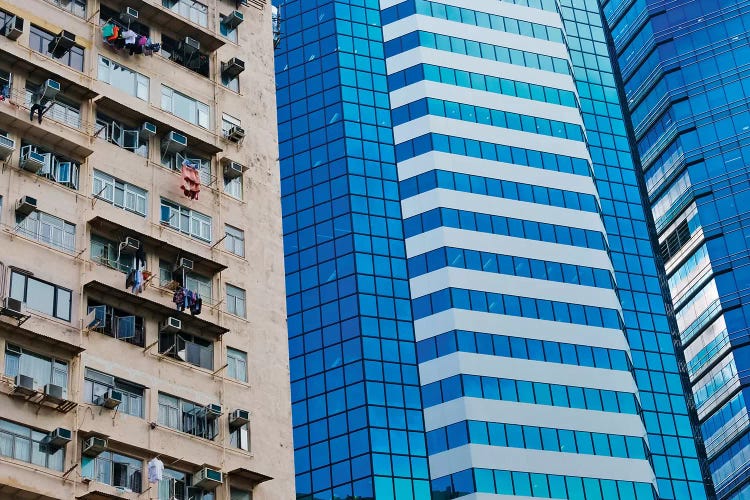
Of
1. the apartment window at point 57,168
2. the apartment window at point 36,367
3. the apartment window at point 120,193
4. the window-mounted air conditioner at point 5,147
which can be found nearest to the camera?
the apartment window at point 36,367

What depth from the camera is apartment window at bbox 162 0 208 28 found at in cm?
5090

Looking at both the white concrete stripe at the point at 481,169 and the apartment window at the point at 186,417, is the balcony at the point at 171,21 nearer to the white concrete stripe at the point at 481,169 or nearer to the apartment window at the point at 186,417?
the apartment window at the point at 186,417

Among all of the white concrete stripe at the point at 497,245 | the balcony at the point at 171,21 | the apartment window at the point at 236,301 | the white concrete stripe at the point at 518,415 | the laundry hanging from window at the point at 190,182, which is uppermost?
the white concrete stripe at the point at 497,245

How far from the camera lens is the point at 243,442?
43.2 metres

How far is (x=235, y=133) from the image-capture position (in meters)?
49.2

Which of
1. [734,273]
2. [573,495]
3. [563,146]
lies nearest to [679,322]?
[734,273]

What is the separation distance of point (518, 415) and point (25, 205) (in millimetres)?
55151

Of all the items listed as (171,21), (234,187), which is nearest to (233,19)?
(171,21)

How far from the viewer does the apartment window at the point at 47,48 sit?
150ft

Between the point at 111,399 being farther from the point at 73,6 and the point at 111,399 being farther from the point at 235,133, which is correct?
the point at 73,6

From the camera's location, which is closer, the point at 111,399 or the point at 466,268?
the point at 111,399

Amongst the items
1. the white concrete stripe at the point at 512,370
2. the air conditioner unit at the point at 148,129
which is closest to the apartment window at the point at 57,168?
the air conditioner unit at the point at 148,129

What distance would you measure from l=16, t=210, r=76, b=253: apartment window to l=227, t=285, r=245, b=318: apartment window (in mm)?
5622

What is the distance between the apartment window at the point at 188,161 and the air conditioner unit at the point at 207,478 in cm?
1078
